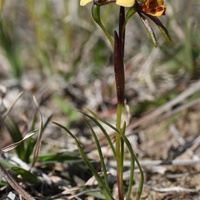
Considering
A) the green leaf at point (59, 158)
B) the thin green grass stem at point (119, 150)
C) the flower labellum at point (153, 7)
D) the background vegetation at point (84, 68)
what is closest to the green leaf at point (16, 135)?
the green leaf at point (59, 158)

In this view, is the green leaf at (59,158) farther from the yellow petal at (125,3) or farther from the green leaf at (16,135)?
the yellow petal at (125,3)

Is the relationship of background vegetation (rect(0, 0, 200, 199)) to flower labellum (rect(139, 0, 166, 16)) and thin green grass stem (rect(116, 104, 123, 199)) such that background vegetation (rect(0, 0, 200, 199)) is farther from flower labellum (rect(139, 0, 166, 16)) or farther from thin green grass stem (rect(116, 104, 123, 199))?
flower labellum (rect(139, 0, 166, 16))

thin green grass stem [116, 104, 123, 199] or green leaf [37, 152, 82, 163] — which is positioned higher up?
thin green grass stem [116, 104, 123, 199]

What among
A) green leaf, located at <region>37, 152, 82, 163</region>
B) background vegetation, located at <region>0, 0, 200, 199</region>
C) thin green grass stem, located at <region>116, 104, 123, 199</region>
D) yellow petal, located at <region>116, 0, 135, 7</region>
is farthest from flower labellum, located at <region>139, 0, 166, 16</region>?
background vegetation, located at <region>0, 0, 200, 199</region>

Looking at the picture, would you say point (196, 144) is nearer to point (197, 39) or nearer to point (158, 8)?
point (197, 39)

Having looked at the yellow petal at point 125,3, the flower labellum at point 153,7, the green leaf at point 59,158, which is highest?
the yellow petal at point 125,3

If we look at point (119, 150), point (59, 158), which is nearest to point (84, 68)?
point (59, 158)

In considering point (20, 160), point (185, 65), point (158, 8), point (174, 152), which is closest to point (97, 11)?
point (158, 8)

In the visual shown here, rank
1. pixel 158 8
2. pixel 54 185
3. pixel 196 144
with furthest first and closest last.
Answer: pixel 196 144 → pixel 54 185 → pixel 158 8
